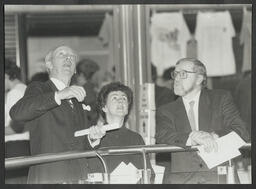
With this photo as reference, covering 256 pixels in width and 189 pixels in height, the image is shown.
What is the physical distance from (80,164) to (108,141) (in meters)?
0.20

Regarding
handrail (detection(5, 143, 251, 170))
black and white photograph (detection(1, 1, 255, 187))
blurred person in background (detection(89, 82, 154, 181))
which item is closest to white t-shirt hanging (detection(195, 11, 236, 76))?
black and white photograph (detection(1, 1, 255, 187))

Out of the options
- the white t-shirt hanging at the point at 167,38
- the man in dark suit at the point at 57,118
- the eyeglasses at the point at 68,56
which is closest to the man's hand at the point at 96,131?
the man in dark suit at the point at 57,118

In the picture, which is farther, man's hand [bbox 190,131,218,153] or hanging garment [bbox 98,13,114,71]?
hanging garment [bbox 98,13,114,71]

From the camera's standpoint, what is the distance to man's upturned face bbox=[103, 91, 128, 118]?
2563 mm

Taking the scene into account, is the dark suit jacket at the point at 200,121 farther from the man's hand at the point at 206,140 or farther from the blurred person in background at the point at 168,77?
the blurred person in background at the point at 168,77

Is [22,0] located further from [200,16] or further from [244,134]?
[200,16]

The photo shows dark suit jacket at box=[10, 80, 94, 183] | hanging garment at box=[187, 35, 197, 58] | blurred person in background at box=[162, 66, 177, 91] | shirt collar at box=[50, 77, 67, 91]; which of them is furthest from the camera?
hanging garment at box=[187, 35, 197, 58]

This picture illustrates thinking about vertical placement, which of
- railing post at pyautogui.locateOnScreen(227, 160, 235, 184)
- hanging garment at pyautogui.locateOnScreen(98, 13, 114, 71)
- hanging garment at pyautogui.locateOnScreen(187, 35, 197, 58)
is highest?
hanging garment at pyautogui.locateOnScreen(98, 13, 114, 71)

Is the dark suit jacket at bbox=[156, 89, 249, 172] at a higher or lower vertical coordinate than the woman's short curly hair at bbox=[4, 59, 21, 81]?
lower

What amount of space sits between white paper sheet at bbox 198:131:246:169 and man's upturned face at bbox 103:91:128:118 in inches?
16.5

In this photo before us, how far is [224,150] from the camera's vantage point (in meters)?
2.37

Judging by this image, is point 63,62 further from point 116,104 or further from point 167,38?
point 167,38

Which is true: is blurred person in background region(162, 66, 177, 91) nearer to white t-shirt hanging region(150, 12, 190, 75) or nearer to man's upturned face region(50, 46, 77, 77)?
white t-shirt hanging region(150, 12, 190, 75)

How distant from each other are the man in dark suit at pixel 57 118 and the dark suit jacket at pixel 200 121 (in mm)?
356
